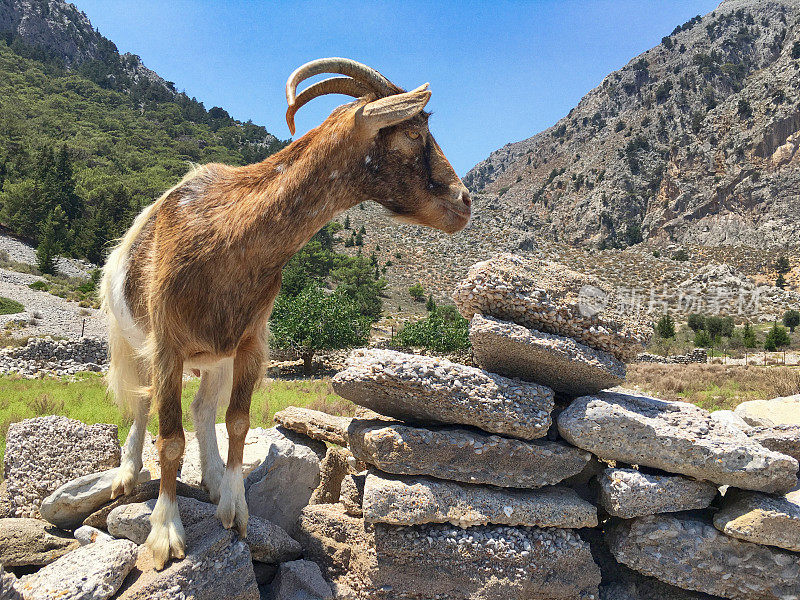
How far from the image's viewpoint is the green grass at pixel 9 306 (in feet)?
108

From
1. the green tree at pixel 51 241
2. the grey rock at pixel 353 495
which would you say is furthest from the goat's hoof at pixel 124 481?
the green tree at pixel 51 241

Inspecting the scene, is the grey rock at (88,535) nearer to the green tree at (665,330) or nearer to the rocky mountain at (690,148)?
the green tree at (665,330)

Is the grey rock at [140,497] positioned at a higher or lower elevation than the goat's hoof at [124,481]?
lower

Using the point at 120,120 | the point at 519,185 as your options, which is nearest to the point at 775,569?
the point at 120,120

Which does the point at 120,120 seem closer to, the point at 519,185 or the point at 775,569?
the point at 519,185

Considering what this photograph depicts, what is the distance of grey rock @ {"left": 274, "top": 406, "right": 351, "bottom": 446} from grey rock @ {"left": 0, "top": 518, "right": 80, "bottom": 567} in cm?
249

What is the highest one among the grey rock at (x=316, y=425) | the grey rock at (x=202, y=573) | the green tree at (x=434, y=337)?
the grey rock at (x=316, y=425)

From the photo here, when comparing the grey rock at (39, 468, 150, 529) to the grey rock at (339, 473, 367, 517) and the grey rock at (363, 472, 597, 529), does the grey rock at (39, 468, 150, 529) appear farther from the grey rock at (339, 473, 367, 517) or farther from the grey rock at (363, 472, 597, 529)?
the grey rock at (363, 472, 597, 529)

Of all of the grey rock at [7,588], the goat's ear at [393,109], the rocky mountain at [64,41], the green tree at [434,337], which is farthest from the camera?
the rocky mountain at [64,41]

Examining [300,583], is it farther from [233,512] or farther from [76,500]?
[76,500]

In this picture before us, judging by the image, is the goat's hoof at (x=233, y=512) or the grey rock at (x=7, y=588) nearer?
the grey rock at (x=7, y=588)

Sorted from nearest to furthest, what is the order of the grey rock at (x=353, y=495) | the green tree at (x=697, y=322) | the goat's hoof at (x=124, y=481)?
the goat's hoof at (x=124, y=481) < the grey rock at (x=353, y=495) < the green tree at (x=697, y=322)

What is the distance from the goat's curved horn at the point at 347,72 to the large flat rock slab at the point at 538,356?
190 centimetres

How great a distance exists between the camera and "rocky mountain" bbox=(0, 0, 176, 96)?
134125mm
